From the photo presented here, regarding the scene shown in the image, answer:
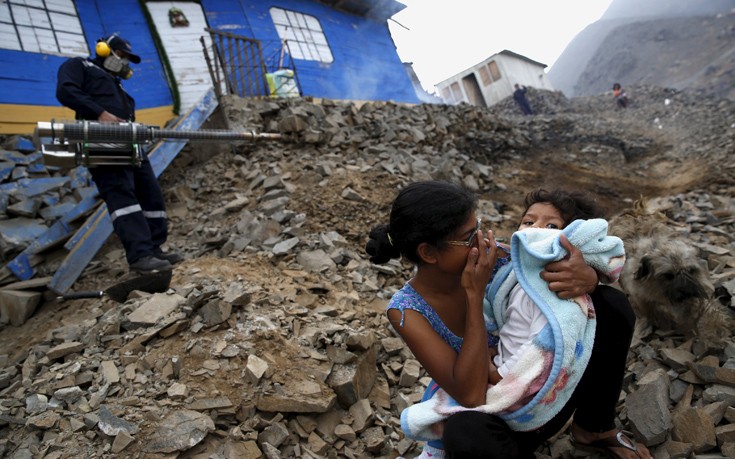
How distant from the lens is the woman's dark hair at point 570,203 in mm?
1743

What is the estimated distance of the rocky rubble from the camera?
6.39 feet

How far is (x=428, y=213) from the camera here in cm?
149

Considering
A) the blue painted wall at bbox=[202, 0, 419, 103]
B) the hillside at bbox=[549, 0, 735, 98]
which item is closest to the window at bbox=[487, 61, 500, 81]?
the hillside at bbox=[549, 0, 735, 98]

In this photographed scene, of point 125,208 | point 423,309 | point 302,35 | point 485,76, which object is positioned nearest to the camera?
point 423,309

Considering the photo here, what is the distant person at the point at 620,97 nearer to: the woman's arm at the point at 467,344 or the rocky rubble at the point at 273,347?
the rocky rubble at the point at 273,347

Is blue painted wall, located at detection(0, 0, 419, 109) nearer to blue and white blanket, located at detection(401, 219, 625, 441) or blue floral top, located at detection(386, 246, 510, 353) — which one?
blue floral top, located at detection(386, 246, 510, 353)

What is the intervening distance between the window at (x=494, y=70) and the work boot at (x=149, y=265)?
2542 cm

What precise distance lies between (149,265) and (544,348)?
10.3 feet

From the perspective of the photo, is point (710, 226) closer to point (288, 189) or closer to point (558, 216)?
point (558, 216)

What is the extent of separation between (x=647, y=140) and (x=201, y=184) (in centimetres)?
1175

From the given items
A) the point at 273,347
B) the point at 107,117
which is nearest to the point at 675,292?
the point at 273,347

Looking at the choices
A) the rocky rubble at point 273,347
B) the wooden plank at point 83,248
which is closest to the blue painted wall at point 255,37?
the rocky rubble at point 273,347

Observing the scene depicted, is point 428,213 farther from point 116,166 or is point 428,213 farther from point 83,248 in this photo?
point 83,248

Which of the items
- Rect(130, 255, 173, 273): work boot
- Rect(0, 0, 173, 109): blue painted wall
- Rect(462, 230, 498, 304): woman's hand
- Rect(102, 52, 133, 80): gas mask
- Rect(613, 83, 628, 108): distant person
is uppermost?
Rect(0, 0, 173, 109): blue painted wall
